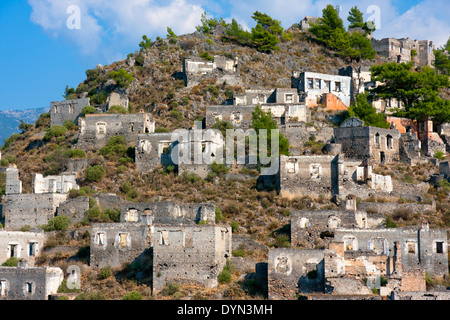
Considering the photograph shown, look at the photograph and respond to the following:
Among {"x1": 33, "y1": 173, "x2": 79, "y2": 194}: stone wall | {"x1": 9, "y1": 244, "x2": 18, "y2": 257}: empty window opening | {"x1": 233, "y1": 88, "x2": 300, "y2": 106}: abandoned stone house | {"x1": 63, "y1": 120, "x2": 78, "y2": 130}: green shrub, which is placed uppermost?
{"x1": 233, "y1": 88, "x2": 300, "y2": 106}: abandoned stone house

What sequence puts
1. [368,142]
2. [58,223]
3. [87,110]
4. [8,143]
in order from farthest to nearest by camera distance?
1. [8,143]
2. [87,110]
3. [368,142]
4. [58,223]

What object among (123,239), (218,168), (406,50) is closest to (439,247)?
(123,239)

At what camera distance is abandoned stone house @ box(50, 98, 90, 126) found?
68219mm

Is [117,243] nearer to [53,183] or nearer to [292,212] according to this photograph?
[292,212]

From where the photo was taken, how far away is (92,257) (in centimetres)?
4600

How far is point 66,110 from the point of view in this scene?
226 ft

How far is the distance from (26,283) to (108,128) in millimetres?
21500

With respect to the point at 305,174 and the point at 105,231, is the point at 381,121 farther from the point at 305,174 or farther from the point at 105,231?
the point at 105,231

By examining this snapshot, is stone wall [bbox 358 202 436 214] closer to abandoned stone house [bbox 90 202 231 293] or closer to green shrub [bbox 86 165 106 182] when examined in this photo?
abandoned stone house [bbox 90 202 231 293]

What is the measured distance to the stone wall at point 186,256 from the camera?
42406mm

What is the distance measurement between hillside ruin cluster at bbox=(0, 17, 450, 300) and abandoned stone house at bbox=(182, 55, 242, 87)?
0.11 meters

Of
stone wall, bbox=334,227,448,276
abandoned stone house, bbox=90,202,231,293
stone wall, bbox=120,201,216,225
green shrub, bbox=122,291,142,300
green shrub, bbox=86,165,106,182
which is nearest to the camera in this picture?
green shrub, bbox=122,291,142,300

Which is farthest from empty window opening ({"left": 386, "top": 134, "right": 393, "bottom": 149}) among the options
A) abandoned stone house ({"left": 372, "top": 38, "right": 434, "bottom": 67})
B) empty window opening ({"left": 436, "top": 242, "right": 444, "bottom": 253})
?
abandoned stone house ({"left": 372, "top": 38, "right": 434, "bottom": 67})

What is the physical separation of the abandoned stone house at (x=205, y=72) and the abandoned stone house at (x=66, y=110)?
9.32 meters
